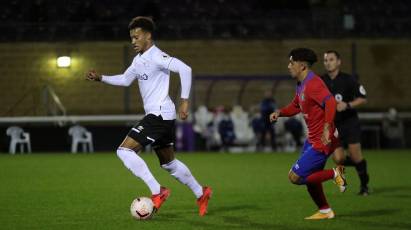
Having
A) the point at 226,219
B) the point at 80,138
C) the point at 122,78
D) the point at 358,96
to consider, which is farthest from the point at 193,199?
the point at 80,138

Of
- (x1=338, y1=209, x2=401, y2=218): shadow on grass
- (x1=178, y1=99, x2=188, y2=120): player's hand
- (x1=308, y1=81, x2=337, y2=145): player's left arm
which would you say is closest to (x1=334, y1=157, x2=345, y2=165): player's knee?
(x1=338, y1=209, x2=401, y2=218): shadow on grass

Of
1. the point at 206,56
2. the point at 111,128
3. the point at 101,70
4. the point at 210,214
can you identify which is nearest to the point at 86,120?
the point at 111,128

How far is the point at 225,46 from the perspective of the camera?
3052 centimetres

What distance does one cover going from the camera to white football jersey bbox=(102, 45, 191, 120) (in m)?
9.59

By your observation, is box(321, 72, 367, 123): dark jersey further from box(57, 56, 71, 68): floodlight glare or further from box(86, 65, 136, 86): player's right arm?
box(57, 56, 71, 68): floodlight glare

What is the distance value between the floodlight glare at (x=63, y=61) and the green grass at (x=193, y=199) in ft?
27.7

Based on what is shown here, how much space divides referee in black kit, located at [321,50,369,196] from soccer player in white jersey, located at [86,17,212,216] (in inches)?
135

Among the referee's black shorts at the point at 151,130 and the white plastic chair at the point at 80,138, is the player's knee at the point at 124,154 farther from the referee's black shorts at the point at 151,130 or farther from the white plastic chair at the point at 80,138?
the white plastic chair at the point at 80,138

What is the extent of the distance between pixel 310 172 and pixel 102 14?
23.0 meters

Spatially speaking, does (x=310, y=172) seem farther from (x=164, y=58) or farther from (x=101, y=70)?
(x=101, y=70)

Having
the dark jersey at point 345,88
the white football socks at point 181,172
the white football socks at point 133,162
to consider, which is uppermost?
the dark jersey at point 345,88

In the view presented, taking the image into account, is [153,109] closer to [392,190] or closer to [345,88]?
[345,88]

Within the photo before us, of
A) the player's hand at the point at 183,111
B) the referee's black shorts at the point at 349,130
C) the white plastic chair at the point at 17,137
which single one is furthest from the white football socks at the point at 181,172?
the white plastic chair at the point at 17,137

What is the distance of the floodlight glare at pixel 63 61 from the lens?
28.1 metres
